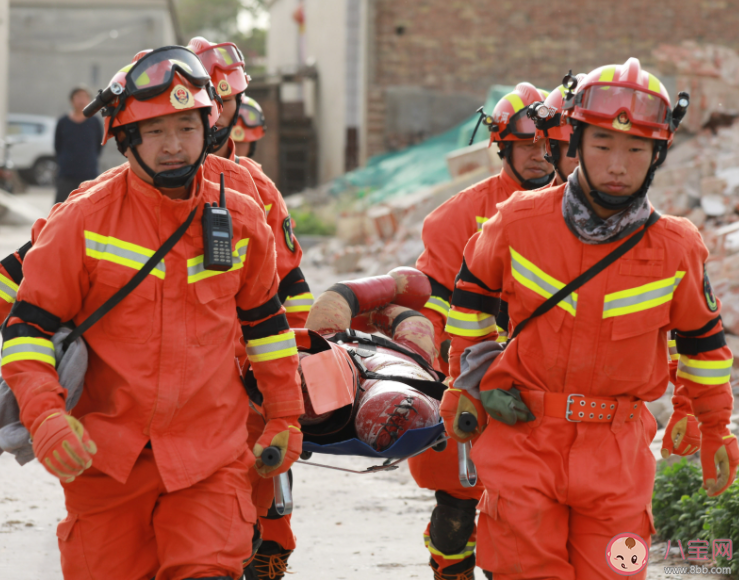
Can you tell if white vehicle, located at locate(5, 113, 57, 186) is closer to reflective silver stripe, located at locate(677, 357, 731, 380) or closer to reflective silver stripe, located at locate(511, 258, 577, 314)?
reflective silver stripe, located at locate(511, 258, 577, 314)

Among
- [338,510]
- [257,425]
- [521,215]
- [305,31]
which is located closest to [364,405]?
[257,425]

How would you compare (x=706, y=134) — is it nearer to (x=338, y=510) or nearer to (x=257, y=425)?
(x=338, y=510)

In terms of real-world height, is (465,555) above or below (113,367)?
below

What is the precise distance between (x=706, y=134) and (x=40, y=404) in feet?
46.1

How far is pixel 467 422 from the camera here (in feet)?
10.9

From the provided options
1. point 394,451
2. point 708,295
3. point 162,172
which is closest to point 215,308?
point 162,172

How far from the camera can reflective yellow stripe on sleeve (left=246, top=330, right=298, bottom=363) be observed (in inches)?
133

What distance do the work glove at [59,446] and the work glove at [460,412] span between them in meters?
1.23

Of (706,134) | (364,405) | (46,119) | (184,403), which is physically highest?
(184,403)

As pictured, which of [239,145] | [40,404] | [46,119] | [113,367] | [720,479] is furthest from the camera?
[46,119]

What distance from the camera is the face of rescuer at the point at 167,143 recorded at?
3.08m

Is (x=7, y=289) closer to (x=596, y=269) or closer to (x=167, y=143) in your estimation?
(x=167, y=143)

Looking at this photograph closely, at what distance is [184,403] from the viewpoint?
3.07 meters

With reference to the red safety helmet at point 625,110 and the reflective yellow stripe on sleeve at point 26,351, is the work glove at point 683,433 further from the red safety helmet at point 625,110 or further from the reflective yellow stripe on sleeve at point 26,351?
the reflective yellow stripe on sleeve at point 26,351
